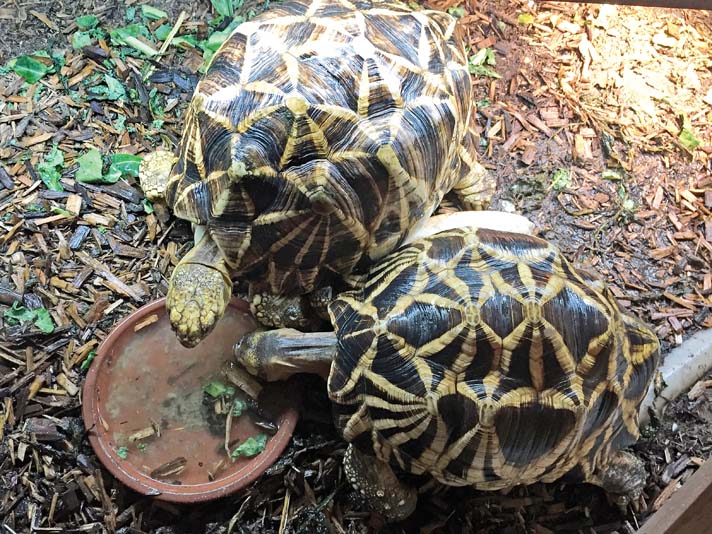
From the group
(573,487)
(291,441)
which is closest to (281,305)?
(291,441)

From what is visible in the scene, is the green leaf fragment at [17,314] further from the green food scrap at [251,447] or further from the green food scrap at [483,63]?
the green food scrap at [483,63]

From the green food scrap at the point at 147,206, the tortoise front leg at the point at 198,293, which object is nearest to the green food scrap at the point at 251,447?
the tortoise front leg at the point at 198,293

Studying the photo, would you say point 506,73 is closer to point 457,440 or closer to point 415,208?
point 415,208

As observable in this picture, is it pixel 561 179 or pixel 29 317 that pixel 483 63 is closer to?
pixel 561 179

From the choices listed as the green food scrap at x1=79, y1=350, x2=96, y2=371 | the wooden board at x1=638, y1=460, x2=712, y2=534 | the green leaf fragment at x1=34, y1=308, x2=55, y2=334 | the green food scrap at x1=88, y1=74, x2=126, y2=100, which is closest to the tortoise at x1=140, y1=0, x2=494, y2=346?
the green food scrap at x1=79, y1=350, x2=96, y2=371

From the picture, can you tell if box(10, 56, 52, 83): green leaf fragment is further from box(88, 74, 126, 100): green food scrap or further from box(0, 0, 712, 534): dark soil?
box(88, 74, 126, 100): green food scrap

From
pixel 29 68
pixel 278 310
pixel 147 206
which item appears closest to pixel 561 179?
pixel 278 310
